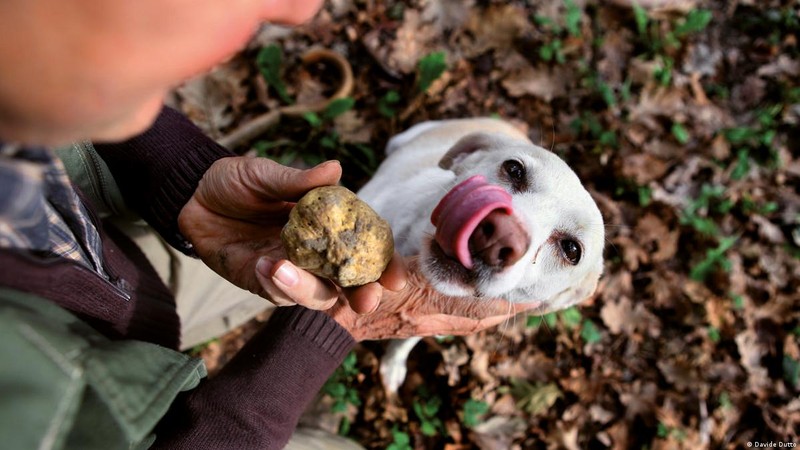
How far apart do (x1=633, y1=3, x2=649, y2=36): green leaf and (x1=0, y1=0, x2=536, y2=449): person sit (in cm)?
325

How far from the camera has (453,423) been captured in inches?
132

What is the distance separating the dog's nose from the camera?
1822 mm

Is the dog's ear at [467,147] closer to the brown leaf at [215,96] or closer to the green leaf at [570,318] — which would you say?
the green leaf at [570,318]

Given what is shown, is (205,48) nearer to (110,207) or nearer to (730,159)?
(110,207)

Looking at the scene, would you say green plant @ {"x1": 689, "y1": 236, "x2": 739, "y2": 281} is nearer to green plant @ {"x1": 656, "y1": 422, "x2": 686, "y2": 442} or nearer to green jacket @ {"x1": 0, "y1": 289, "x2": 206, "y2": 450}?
green plant @ {"x1": 656, "y1": 422, "x2": 686, "y2": 442}

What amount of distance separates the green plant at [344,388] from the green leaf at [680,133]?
3177 mm

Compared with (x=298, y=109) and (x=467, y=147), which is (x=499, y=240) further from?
(x=298, y=109)

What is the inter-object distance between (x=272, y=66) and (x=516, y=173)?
239 centimetres

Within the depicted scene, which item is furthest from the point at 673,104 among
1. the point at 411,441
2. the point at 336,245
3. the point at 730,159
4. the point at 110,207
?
the point at 110,207

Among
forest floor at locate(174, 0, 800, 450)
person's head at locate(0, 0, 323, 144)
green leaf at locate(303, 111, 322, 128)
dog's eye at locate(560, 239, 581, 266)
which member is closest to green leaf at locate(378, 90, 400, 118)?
forest floor at locate(174, 0, 800, 450)

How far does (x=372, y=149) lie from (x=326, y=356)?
83.9 inches

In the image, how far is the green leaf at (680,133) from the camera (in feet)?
13.3

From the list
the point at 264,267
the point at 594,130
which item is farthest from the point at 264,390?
the point at 594,130

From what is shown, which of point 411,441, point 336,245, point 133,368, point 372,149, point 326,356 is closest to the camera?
point 133,368
